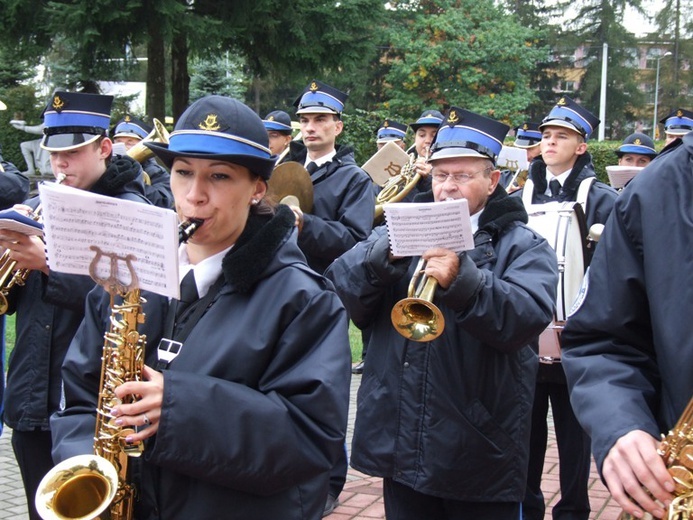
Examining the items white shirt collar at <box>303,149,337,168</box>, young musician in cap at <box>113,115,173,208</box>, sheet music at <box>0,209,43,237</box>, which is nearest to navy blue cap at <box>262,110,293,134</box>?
young musician in cap at <box>113,115,173,208</box>

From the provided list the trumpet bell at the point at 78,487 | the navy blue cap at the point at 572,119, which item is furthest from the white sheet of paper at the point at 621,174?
the trumpet bell at the point at 78,487

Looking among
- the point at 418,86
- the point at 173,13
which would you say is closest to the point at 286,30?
the point at 173,13

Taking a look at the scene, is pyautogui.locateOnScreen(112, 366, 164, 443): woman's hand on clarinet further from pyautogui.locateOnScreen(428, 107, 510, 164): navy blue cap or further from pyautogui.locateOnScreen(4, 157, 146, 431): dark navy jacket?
pyautogui.locateOnScreen(428, 107, 510, 164): navy blue cap

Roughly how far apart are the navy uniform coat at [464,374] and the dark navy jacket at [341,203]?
2.01m

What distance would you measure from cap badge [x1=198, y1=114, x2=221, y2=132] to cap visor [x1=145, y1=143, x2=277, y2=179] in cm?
9

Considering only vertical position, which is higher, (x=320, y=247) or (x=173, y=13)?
(x=173, y=13)

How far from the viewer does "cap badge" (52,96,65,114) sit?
4.49 m

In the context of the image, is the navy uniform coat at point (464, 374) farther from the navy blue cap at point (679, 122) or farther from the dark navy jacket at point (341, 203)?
the navy blue cap at point (679, 122)

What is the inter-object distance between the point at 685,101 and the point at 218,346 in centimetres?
5644

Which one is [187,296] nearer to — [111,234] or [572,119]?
[111,234]

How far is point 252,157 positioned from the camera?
2664 mm

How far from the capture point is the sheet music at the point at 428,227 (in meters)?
3.63

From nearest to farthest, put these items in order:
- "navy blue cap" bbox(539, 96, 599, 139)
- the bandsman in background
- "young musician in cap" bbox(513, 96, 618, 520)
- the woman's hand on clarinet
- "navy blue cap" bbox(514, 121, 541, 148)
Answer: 1. the woman's hand on clarinet
2. "young musician in cap" bbox(513, 96, 618, 520)
3. the bandsman in background
4. "navy blue cap" bbox(539, 96, 599, 139)
5. "navy blue cap" bbox(514, 121, 541, 148)

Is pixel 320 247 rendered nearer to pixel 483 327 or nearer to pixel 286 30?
pixel 483 327
